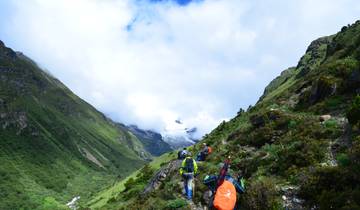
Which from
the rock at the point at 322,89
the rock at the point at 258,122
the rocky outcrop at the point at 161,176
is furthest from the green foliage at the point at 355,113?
the rocky outcrop at the point at 161,176

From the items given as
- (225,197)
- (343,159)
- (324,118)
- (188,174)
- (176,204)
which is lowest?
(176,204)

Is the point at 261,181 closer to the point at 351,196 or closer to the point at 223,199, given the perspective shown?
the point at 223,199

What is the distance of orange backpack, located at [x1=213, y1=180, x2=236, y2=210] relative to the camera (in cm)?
1708

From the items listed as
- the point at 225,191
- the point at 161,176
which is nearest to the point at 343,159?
the point at 225,191

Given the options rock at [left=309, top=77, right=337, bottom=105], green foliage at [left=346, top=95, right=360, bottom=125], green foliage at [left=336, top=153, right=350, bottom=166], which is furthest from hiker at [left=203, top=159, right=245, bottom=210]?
rock at [left=309, top=77, right=337, bottom=105]

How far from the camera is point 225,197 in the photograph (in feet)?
57.0

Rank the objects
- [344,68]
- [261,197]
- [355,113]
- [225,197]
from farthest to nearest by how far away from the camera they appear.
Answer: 1. [344,68]
2. [355,113]
3. [261,197]
4. [225,197]

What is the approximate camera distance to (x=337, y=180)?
56.1 ft

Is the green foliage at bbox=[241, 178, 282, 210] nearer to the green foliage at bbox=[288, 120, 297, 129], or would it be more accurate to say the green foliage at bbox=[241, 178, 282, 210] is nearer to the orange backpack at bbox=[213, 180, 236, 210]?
the orange backpack at bbox=[213, 180, 236, 210]

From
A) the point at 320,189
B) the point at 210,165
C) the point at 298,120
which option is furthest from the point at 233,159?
the point at 320,189

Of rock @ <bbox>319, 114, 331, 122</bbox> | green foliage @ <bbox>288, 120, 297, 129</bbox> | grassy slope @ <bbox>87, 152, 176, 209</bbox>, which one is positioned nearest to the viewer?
rock @ <bbox>319, 114, 331, 122</bbox>

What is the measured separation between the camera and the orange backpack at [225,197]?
56.0 ft

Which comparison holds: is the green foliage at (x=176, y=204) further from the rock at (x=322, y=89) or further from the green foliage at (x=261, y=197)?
the rock at (x=322, y=89)

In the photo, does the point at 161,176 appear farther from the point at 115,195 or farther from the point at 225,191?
the point at 115,195
